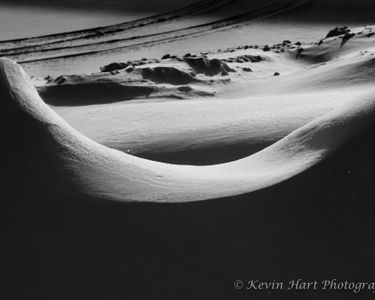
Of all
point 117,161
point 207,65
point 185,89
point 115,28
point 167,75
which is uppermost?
point 115,28

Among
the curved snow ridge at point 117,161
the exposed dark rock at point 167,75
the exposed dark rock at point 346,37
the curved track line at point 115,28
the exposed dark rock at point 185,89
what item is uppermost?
the curved track line at point 115,28

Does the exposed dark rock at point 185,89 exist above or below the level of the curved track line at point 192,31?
below

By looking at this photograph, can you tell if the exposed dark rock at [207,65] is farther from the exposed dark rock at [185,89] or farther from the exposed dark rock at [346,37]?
the exposed dark rock at [346,37]

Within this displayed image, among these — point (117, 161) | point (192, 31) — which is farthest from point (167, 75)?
point (117, 161)

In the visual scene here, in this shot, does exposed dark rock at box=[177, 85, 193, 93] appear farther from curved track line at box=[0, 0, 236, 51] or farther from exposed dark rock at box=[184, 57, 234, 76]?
curved track line at box=[0, 0, 236, 51]

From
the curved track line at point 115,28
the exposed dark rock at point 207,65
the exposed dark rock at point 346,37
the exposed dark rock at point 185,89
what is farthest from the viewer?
the curved track line at point 115,28

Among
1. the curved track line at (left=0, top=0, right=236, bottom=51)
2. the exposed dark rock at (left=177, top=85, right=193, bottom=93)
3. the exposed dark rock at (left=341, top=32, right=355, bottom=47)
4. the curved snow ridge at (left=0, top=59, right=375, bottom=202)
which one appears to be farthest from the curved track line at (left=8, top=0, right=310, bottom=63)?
the curved snow ridge at (left=0, top=59, right=375, bottom=202)

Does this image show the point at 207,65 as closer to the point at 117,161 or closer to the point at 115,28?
the point at 115,28

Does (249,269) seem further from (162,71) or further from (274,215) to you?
(162,71)

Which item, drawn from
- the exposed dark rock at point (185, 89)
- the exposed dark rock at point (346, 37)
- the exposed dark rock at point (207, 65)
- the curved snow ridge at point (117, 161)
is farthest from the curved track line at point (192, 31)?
the curved snow ridge at point (117, 161)

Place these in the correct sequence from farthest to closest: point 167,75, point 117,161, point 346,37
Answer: point 346,37 < point 167,75 < point 117,161
